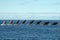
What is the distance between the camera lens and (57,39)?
3844cm

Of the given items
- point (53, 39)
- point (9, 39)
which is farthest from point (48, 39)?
point (9, 39)

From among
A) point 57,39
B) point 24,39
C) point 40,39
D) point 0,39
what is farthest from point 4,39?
point 57,39

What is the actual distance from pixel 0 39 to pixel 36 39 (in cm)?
611

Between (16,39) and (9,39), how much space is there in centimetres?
131

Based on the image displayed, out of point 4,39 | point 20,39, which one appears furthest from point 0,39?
point 20,39

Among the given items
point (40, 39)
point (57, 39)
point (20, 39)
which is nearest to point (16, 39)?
point (20, 39)

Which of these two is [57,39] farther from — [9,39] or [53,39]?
[9,39]

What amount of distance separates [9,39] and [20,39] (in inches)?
91.5

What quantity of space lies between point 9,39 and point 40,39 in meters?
5.40

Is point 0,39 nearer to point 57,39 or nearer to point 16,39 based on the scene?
point 16,39

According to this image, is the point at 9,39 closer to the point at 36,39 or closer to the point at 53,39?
the point at 36,39

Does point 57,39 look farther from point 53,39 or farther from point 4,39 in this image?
point 4,39

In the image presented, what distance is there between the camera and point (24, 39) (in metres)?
38.5

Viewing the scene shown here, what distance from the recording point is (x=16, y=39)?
39.1m
